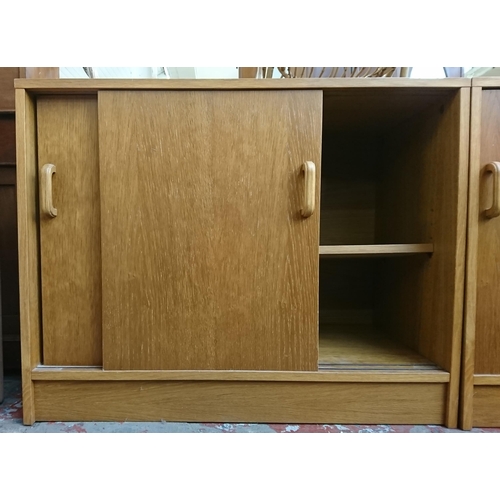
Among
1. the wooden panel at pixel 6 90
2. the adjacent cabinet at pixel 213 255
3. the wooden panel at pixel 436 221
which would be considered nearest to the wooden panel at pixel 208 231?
the adjacent cabinet at pixel 213 255

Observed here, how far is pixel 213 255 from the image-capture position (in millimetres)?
579

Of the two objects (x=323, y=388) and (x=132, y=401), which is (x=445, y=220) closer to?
(x=323, y=388)

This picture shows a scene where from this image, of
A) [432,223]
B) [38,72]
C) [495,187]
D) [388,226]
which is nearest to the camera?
[495,187]

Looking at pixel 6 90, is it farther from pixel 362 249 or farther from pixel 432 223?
pixel 432 223

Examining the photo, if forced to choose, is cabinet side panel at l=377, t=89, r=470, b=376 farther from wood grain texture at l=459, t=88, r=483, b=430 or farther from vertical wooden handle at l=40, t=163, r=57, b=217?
vertical wooden handle at l=40, t=163, r=57, b=217

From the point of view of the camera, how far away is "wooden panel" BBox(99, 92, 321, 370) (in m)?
0.57

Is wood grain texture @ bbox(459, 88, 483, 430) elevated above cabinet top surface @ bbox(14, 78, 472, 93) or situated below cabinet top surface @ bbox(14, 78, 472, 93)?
below

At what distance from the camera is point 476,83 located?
554 mm

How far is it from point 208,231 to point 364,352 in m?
0.45

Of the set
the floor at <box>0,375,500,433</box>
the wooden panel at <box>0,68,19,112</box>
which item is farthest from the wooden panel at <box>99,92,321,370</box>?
the wooden panel at <box>0,68,19,112</box>

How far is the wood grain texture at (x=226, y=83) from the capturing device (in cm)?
56

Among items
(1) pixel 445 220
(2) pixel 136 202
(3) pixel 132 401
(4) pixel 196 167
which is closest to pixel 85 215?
(2) pixel 136 202

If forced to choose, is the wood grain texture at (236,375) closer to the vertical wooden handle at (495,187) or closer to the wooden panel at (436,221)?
the wooden panel at (436,221)

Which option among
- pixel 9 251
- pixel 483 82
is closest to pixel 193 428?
pixel 9 251
